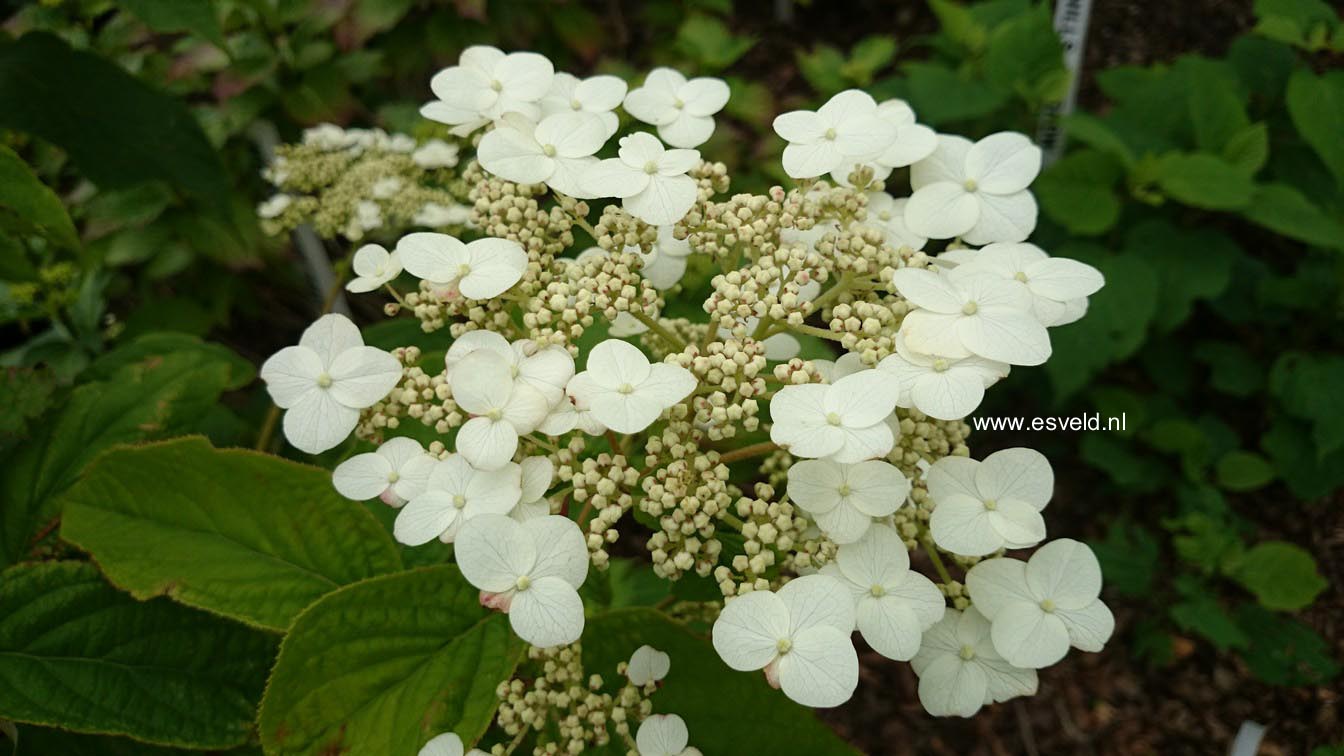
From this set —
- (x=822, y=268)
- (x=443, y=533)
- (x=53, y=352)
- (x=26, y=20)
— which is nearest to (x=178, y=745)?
(x=443, y=533)

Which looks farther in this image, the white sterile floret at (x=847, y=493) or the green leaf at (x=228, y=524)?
the green leaf at (x=228, y=524)

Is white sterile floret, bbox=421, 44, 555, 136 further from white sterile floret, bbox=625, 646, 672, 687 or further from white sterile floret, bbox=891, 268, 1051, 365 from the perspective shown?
white sterile floret, bbox=625, 646, 672, 687

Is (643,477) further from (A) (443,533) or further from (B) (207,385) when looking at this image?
(B) (207,385)

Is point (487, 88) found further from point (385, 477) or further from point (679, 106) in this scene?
point (385, 477)

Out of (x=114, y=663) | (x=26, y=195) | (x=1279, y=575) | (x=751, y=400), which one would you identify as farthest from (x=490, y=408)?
(x=1279, y=575)

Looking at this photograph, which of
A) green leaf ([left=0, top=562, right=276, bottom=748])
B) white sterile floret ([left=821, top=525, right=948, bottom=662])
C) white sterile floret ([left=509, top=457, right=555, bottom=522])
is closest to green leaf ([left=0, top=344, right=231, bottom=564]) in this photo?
green leaf ([left=0, top=562, right=276, bottom=748])

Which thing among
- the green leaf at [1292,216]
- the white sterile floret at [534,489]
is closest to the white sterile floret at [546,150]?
the white sterile floret at [534,489]

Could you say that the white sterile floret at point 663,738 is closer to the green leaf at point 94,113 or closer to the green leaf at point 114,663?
the green leaf at point 114,663
